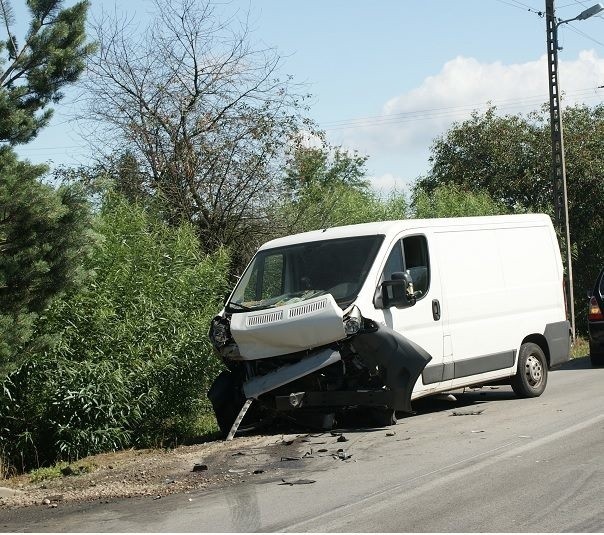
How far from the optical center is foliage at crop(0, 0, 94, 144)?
938 centimetres

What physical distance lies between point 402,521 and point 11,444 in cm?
615

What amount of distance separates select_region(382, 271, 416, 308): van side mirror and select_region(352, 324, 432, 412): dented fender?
0.41m

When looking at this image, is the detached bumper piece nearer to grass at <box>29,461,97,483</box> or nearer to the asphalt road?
the asphalt road

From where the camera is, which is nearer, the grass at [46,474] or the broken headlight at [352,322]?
the grass at [46,474]

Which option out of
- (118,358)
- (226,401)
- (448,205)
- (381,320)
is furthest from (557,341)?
(448,205)

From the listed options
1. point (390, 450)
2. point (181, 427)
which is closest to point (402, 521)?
point (390, 450)

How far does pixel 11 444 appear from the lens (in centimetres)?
1113

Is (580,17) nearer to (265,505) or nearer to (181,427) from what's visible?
(181,427)

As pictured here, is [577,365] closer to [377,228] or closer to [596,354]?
[596,354]

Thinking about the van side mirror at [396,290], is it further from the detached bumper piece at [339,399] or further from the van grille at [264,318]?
the van grille at [264,318]

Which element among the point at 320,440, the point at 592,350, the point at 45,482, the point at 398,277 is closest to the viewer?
the point at 45,482

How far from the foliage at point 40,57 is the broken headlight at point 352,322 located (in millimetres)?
3664

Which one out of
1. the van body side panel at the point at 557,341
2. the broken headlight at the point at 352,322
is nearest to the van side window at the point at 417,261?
the broken headlight at the point at 352,322

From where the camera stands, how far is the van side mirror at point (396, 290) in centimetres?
1057
